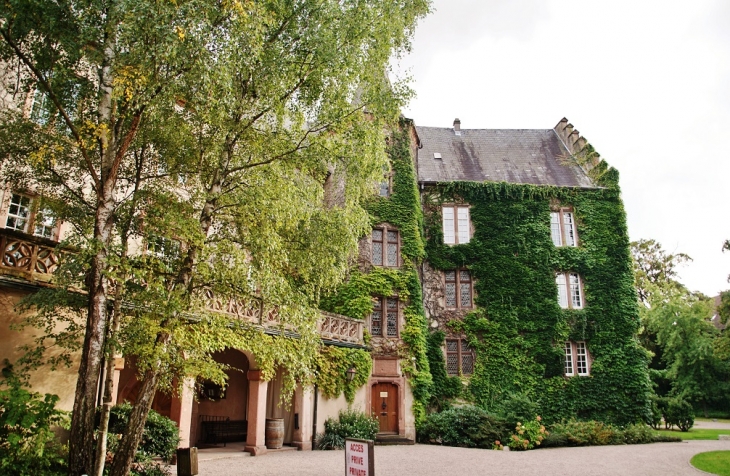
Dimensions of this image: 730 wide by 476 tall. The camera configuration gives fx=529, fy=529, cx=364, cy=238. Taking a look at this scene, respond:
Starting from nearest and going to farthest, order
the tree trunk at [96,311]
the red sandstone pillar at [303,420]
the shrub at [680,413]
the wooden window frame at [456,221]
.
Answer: the tree trunk at [96,311]
the red sandstone pillar at [303,420]
the wooden window frame at [456,221]
the shrub at [680,413]

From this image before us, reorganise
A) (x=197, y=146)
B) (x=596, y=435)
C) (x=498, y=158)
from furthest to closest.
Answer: (x=498, y=158) < (x=596, y=435) < (x=197, y=146)

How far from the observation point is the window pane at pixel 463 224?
25.1 meters

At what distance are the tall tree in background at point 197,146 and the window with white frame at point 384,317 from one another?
11142 mm

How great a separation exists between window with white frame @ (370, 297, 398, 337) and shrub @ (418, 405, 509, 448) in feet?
12.1

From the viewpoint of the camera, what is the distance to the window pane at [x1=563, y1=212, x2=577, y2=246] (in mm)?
25609

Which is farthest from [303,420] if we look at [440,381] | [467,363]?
[467,363]

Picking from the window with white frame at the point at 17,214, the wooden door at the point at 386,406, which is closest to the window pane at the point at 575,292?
the wooden door at the point at 386,406

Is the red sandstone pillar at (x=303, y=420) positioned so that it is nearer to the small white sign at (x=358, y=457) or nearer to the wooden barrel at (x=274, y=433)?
the wooden barrel at (x=274, y=433)

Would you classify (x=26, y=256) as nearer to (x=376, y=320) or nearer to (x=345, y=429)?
(x=345, y=429)

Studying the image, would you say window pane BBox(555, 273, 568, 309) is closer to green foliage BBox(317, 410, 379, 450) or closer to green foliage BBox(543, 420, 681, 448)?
green foliage BBox(543, 420, 681, 448)

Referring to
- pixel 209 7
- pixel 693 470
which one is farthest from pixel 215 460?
pixel 693 470

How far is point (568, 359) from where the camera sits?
2388 centimetres

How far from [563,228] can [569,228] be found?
0.31 m

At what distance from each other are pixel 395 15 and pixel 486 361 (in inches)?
646
